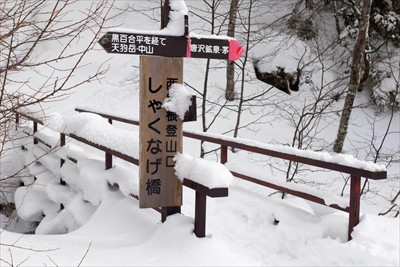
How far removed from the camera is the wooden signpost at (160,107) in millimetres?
4191

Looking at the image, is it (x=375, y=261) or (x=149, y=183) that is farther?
(x=149, y=183)

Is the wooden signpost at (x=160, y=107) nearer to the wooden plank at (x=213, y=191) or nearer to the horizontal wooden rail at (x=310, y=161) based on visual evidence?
the wooden plank at (x=213, y=191)

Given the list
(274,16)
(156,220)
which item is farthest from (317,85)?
(156,220)

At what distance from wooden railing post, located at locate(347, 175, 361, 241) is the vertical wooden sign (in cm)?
172

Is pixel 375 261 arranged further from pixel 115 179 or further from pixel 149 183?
pixel 115 179

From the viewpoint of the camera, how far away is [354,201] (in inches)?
161

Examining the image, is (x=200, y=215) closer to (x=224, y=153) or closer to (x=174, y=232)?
(x=174, y=232)

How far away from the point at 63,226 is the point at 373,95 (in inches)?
520

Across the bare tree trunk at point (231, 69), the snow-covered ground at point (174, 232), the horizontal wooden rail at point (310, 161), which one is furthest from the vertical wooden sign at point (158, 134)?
the bare tree trunk at point (231, 69)

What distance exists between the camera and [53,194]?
742 centimetres

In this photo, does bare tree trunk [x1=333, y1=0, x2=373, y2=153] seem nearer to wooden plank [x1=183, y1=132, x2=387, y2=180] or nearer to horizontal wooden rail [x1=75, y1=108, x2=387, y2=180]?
horizontal wooden rail [x1=75, y1=108, x2=387, y2=180]

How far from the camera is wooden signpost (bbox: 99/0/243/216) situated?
13.8ft

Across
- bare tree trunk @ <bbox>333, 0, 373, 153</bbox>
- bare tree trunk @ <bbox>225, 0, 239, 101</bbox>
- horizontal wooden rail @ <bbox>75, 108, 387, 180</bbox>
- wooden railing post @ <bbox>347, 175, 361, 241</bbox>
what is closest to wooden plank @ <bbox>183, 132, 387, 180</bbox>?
horizontal wooden rail @ <bbox>75, 108, 387, 180</bbox>

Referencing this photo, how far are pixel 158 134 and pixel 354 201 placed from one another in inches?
79.7
